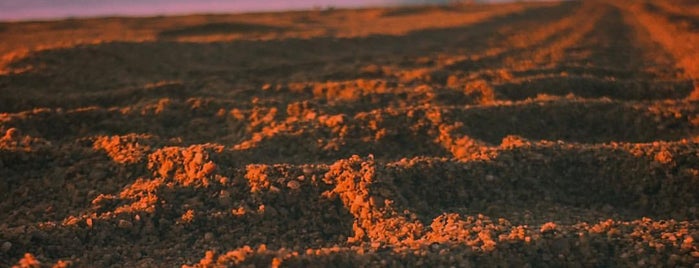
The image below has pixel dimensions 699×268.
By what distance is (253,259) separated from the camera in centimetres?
304

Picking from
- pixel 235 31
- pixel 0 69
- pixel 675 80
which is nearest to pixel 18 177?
pixel 0 69

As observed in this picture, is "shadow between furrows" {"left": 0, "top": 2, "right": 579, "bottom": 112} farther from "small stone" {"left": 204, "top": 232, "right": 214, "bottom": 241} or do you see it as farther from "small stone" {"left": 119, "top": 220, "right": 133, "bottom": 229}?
"small stone" {"left": 204, "top": 232, "right": 214, "bottom": 241}

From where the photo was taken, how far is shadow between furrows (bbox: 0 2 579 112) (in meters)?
7.40

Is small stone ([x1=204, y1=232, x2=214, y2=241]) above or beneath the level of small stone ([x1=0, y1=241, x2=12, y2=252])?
beneath

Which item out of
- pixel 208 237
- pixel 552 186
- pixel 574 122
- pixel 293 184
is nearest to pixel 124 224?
pixel 208 237

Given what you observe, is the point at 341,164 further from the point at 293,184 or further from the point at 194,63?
the point at 194,63

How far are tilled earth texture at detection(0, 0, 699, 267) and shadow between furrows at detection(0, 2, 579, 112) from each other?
0.05 metres

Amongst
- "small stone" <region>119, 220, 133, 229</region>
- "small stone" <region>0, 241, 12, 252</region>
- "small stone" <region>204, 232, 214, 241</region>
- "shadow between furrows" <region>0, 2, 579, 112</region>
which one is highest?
"shadow between furrows" <region>0, 2, 579, 112</region>

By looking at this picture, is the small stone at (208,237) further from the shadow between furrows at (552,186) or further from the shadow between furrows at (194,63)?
the shadow between furrows at (194,63)

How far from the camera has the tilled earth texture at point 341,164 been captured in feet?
11.1

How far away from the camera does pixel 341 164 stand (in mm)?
4316

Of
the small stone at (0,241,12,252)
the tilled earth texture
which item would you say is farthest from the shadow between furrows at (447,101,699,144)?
the small stone at (0,241,12,252)

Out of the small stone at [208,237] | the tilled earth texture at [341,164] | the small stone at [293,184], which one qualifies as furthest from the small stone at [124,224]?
the small stone at [293,184]

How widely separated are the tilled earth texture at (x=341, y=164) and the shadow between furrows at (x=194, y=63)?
→ 0.05 metres
